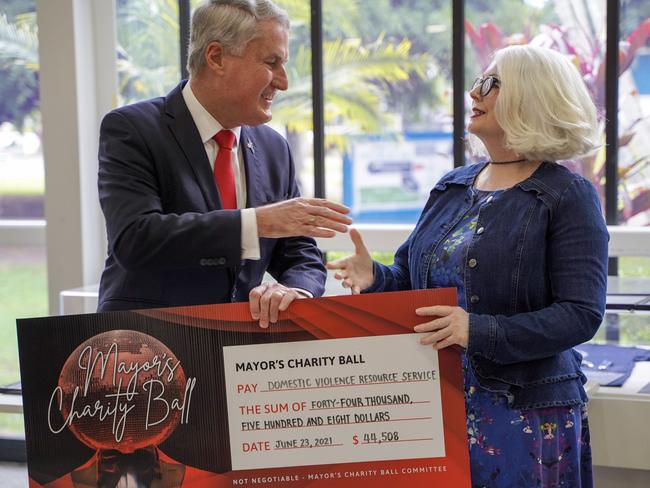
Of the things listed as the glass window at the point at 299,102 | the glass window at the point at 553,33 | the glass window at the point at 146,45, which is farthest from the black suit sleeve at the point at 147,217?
the glass window at the point at 146,45

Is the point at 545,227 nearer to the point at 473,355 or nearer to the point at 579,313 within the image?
the point at 579,313

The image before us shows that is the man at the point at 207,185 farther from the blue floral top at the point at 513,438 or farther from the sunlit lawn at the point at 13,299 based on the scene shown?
the sunlit lawn at the point at 13,299

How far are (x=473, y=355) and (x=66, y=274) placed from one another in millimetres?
3062

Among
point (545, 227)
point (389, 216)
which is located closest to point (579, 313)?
point (545, 227)

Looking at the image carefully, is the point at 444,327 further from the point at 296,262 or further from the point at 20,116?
the point at 20,116

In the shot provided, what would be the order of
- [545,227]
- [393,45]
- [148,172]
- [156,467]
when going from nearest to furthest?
[156,467]
[545,227]
[148,172]
[393,45]

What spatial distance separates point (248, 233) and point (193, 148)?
0.31 metres

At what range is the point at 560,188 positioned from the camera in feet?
6.36

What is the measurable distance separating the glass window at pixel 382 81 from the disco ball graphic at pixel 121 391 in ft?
10.1

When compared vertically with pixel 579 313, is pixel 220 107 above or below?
above

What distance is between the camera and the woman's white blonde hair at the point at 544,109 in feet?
6.54

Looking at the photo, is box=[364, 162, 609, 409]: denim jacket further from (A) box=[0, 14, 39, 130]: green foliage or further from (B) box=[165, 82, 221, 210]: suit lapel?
(A) box=[0, 14, 39, 130]: green foliage

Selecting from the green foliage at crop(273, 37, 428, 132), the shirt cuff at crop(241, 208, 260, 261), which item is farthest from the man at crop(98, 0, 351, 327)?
the green foliage at crop(273, 37, 428, 132)

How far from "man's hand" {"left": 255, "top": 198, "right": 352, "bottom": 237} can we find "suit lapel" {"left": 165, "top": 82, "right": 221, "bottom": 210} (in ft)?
0.76
